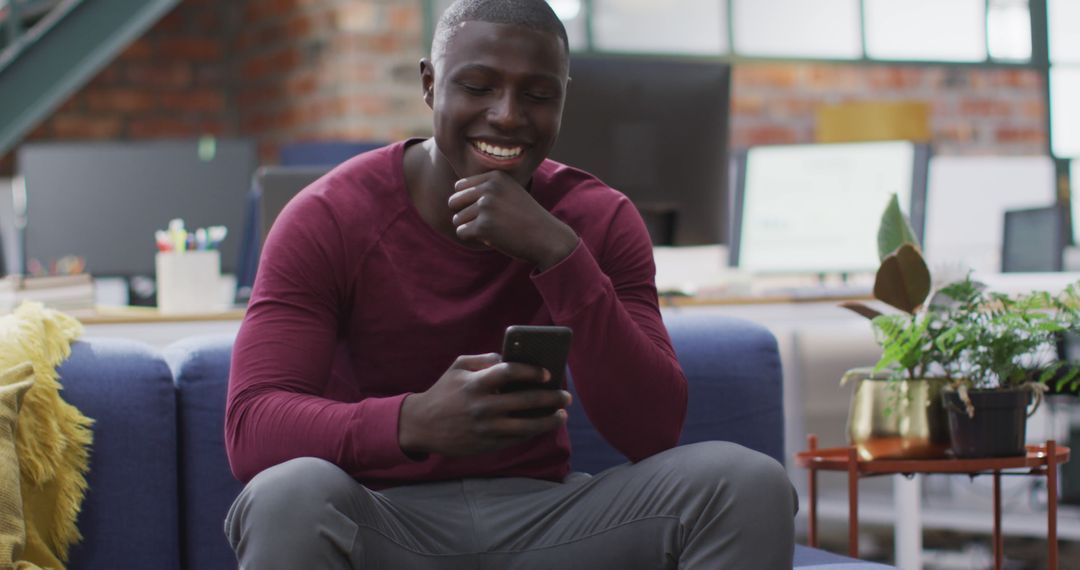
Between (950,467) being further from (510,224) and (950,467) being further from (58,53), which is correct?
(58,53)

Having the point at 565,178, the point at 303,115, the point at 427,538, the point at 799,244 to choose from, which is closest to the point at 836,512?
the point at 799,244

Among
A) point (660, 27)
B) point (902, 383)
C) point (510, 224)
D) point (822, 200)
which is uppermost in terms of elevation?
point (660, 27)

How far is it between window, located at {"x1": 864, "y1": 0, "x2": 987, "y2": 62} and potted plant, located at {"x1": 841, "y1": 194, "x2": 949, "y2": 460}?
159 inches

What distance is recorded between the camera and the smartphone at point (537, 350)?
1354mm

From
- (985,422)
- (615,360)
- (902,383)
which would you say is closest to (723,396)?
(902,383)

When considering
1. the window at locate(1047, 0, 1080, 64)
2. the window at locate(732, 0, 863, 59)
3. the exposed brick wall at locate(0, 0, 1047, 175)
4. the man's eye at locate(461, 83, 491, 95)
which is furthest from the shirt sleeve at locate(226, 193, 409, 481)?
the window at locate(1047, 0, 1080, 64)

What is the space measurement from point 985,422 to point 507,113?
80cm

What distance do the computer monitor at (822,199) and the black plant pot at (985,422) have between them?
1.12 metres

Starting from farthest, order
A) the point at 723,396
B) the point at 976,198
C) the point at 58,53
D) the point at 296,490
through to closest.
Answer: the point at 976,198 < the point at 58,53 < the point at 723,396 < the point at 296,490

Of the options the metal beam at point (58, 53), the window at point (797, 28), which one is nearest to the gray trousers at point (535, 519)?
the metal beam at point (58, 53)

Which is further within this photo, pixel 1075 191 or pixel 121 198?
pixel 1075 191

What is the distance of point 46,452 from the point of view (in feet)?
5.47

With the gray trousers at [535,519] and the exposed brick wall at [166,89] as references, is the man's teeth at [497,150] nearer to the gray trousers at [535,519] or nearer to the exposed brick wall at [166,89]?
the gray trousers at [535,519]

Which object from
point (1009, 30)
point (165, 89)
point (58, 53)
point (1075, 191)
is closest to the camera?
point (58, 53)
